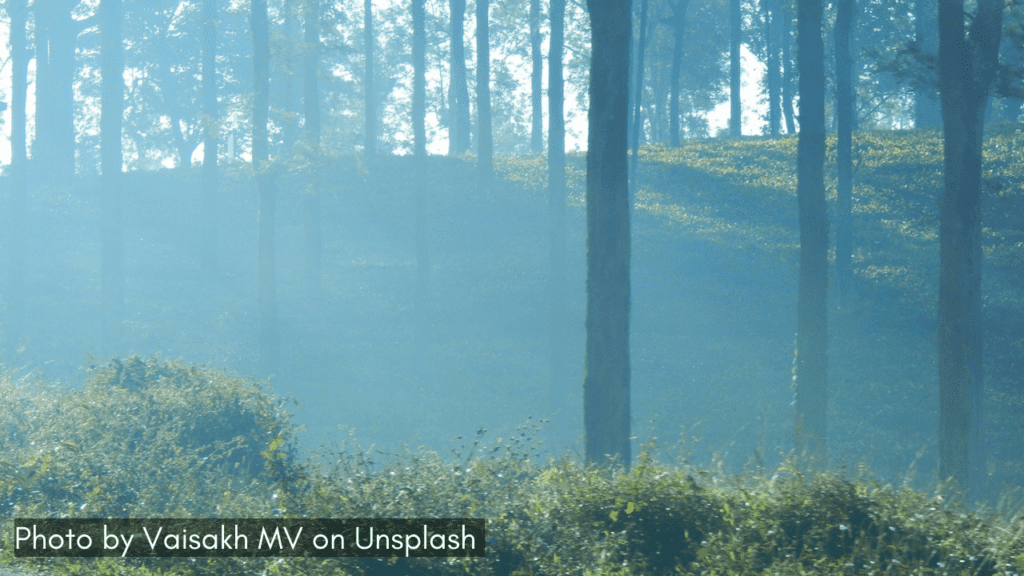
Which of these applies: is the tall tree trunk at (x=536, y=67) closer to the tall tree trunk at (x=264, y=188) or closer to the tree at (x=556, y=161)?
the tree at (x=556, y=161)

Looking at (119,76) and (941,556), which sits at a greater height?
(119,76)

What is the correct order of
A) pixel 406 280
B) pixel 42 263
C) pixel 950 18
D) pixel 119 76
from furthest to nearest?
1. pixel 42 263
2. pixel 119 76
3. pixel 406 280
4. pixel 950 18

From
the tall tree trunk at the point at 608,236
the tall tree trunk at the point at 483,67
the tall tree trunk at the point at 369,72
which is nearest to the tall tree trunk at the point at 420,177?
the tall tree trunk at the point at 483,67

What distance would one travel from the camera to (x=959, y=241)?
13023mm

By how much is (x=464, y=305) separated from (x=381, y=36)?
43586 mm

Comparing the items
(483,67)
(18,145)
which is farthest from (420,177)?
(18,145)

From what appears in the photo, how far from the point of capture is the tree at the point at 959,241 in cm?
1306

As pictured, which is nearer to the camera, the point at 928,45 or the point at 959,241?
the point at 959,241

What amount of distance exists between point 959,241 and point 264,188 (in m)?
18.3

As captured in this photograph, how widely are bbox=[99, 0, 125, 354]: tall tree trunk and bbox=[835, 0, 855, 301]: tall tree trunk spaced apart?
21602 millimetres

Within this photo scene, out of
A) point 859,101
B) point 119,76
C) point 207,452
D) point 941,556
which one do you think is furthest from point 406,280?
point 859,101

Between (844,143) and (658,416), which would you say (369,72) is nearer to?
(844,143)

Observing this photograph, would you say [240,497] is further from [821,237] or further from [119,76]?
[119,76]

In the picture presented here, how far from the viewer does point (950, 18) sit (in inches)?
523
